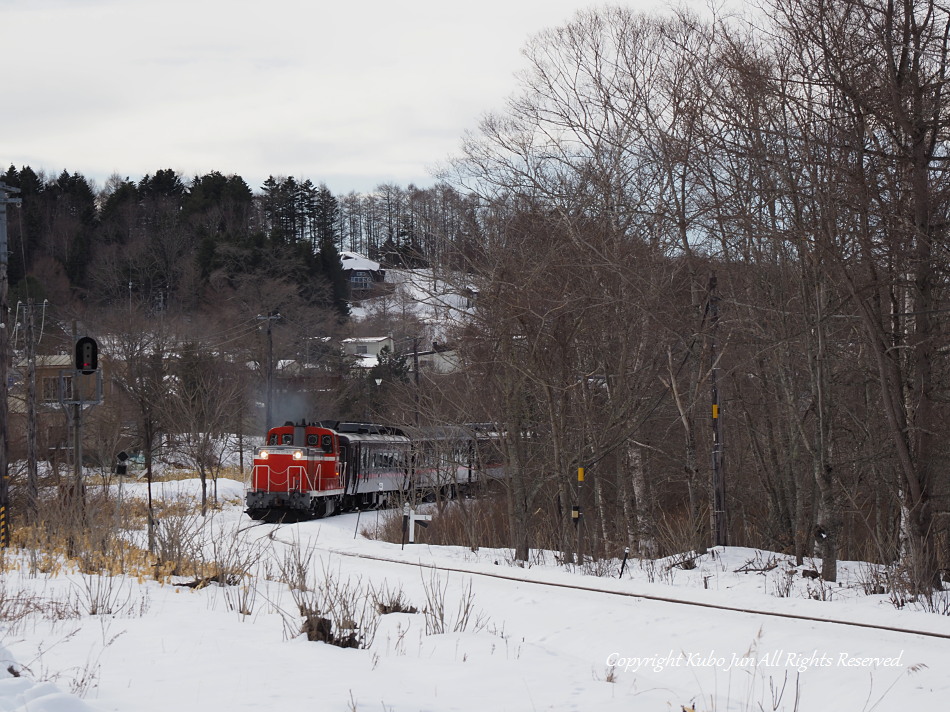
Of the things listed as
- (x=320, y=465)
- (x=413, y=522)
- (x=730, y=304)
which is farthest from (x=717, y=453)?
(x=320, y=465)

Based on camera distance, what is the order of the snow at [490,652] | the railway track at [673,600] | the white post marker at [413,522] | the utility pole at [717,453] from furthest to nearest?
the white post marker at [413,522], the utility pole at [717,453], the railway track at [673,600], the snow at [490,652]

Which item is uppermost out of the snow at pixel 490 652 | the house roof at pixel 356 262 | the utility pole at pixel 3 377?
the house roof at pixel 356 262

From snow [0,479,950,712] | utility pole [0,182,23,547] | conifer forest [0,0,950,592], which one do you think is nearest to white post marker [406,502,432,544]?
conifer forest [0,0,950,592]

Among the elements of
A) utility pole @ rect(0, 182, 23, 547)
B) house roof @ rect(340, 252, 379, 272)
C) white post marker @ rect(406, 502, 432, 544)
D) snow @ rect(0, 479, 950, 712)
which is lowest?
white post marker @ rect(406, 502, 432, 544)

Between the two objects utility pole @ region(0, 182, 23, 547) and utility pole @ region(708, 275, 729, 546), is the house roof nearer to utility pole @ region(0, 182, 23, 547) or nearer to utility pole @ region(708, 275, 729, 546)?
utility pole @ region(0, 182, 23, 547)

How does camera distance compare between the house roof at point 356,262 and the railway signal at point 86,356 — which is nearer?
the railway signal at point 86,356

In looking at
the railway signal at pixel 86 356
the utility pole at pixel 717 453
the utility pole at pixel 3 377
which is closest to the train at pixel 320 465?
the utility pole at pixel 3 377

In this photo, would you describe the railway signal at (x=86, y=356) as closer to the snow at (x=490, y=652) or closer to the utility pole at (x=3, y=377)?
the utility pole at (x=3, y=377)

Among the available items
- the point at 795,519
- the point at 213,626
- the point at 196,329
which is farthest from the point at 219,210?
the point at 213,626

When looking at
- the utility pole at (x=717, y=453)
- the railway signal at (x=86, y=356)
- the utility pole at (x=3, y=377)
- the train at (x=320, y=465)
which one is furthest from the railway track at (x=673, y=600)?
the train at (x=320, y=465)

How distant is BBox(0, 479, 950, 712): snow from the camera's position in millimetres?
6855

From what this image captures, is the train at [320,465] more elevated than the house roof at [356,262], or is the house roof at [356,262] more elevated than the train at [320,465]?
the house roof at [356,262]

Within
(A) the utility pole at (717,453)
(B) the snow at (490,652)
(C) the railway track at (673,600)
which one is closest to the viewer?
(B) the snow at (490,652)

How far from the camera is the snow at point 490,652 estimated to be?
686 centimetres
